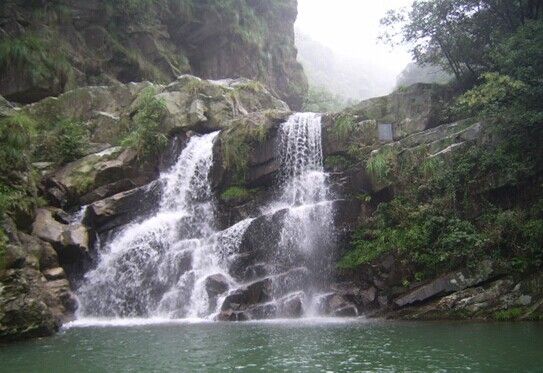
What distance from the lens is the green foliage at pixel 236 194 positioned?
70.9ft

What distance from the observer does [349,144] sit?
22141 mm

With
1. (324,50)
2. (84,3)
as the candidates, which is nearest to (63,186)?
(84,3)

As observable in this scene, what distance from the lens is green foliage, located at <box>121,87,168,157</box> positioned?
77.4 ft

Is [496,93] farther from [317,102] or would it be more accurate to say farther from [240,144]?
[317,102]

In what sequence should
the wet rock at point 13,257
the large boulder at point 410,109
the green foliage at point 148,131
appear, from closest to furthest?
the wet rock at point 13,257 < the large boulder at point 410,109 < the green foliage at point 148,131

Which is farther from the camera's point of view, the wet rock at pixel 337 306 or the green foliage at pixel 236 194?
the green foliage at pixel 236 194

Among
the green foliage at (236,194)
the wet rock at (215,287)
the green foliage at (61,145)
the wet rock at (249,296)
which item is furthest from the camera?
the green foliage at (61,145)

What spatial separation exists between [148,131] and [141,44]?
1196cm

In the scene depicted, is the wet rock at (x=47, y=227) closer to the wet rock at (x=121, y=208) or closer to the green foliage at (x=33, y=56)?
the wet rock at (x=121, y=208)

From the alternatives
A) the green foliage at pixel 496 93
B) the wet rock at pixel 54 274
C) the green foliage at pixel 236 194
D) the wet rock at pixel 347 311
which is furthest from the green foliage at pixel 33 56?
the green foliage at pixel 496 93

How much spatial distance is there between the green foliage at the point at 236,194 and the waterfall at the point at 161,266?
0.85 metres

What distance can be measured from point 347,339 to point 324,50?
107m

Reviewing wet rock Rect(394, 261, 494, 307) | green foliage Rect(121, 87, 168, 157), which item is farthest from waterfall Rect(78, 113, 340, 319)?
wet rock Rect(394, 261, 494, 307)

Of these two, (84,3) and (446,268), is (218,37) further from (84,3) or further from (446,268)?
(446,268)
